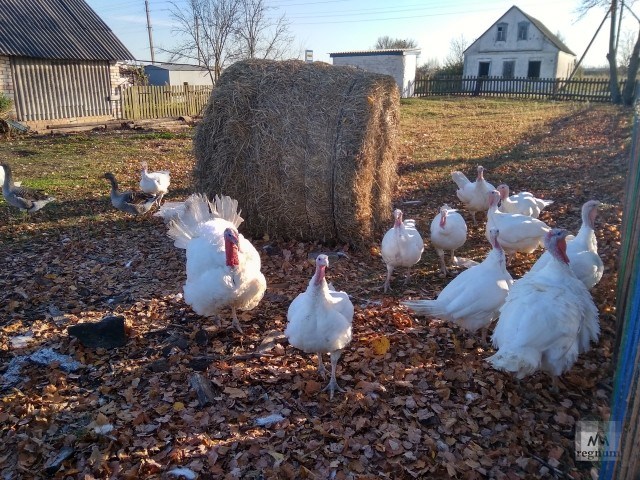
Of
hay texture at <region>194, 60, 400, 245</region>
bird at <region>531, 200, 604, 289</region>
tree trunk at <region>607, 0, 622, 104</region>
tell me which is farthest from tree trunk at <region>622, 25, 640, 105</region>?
bird at <region>531, 200, 604, 289</region>

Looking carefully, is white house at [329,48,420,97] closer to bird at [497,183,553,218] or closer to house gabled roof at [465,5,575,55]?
house gabled roof at [465,5,575,55]

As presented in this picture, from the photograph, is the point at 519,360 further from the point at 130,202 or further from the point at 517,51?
the point at 517,51

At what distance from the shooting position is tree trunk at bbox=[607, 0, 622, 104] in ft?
96.0

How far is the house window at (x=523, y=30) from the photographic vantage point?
47.3 meters

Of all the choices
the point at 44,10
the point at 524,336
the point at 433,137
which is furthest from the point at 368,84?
the point at 44,10

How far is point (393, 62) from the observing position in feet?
125

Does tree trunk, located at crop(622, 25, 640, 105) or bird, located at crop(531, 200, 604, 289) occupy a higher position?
tree trunk, located at crop(622, 25, 640, 105)

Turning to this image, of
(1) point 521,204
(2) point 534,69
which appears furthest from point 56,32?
(2) point 534,69

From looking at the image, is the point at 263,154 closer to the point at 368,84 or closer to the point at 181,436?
the point at 368,84

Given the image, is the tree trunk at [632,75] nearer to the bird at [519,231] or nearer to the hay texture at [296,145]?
the hay texture at [296,145]

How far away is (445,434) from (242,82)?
21.2ft

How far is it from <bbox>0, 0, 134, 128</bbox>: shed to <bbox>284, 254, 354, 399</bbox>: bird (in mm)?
19375

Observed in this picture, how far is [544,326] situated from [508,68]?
168ft

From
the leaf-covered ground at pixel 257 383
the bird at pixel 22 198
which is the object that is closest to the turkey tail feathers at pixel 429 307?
the leaf-covered ground at pixel 257 383
